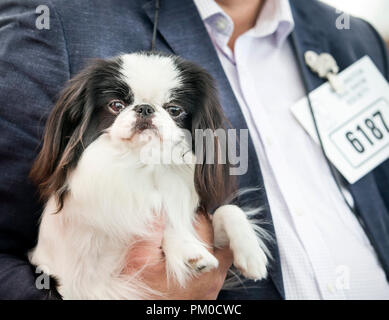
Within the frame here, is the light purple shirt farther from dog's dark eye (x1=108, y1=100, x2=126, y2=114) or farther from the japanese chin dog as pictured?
dog's dark eye (x1=108, y1=100, x2=126, y2=114)

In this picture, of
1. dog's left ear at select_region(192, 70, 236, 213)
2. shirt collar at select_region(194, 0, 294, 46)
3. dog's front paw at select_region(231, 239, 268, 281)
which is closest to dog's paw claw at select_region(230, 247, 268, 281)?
dog's front paw at select_region(231, 239, 268, 281)

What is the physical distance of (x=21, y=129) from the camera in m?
0.71

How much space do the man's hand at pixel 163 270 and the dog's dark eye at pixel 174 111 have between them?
0.60 feet

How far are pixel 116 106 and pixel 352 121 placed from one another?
0.60m

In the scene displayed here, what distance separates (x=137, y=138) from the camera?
2.02 feet

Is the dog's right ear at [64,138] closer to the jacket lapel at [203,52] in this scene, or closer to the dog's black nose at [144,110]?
the dog's black nose at [144,110]

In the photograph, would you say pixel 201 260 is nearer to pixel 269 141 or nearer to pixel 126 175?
pixel 126 175

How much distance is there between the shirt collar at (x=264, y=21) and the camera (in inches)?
Answer: 33.7

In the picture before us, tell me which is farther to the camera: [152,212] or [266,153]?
[266,153]

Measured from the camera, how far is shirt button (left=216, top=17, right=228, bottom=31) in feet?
2.86

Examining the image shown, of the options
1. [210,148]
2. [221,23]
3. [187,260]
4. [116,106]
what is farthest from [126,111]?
[221,23]
